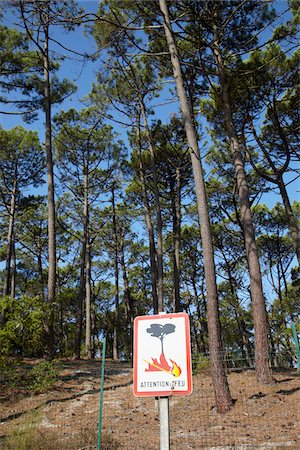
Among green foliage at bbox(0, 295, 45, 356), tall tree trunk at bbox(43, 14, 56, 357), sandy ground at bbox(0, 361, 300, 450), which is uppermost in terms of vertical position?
tall tree trunk at bbox(43, 14, 56, 357)

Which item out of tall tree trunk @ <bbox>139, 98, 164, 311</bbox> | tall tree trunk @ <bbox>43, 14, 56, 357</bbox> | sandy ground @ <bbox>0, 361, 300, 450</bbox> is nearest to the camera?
sandy ground @ <bbox>0, 361, 300, 450</bbox>

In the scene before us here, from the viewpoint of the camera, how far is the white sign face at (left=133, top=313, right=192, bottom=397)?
5.83 feet

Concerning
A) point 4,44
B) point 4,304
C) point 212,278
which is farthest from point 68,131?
point 212,278

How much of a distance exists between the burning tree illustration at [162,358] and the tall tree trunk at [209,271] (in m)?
3.55

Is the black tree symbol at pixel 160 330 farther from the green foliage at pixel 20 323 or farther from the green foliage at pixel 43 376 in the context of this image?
the green foliage at pixel 43 376

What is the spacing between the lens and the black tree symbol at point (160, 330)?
1.89m

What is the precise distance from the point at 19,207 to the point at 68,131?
149 inches

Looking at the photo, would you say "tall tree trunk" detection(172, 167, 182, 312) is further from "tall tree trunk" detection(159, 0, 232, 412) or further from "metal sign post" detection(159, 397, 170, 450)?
"metal sign post" detection(159, 397, 170, 450)

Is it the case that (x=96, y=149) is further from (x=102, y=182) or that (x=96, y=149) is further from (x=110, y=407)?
(x=110, y=407)

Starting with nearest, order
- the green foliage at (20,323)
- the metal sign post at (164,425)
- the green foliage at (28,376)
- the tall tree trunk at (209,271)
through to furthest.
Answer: the metal sign post at (164,425) → the tall tree trunk at (209,271) → the green foliage at (20,323) → the green foliage at (28,376)

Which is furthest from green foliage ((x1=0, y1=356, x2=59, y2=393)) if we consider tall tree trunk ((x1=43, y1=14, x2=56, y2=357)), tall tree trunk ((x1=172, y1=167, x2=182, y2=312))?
tall tree trunk ((x1=172, y1=167, x2=182, y2=312))

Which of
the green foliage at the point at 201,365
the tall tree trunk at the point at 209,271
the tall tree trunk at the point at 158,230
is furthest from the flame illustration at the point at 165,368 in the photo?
the tall tree trunk at the point at 158,230

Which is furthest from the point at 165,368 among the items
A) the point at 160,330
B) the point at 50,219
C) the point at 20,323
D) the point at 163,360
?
the point at 50,219

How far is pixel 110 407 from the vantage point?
5855mm
